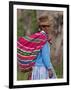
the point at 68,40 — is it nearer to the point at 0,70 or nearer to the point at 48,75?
the point at 48,75

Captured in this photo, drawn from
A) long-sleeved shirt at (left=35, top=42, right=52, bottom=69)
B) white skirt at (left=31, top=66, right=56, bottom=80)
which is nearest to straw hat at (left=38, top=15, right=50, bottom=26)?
long-sleeved shirt at (left=35, top=42, right=52, bottom=69)

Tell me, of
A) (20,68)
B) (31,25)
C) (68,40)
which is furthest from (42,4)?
(20,68)

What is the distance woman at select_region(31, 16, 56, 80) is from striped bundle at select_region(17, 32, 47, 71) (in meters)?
0.03

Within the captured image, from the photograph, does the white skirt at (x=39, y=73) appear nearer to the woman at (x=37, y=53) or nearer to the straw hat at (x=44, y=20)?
the woman at (x=37, y=53)

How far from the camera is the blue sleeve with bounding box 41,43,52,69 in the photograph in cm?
213

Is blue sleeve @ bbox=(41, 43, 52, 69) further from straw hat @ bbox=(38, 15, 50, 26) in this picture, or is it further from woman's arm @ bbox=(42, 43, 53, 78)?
straw hat @ bbox=(38, 15, 50, 26)

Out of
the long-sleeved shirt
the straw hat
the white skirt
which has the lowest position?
the white skirt

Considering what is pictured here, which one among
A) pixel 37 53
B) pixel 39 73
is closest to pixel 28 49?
pixel 37 53

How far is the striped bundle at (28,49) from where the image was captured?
2.06 meters

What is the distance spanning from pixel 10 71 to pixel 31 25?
34 cm

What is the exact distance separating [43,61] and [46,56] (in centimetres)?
4

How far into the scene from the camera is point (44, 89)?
2.07 m

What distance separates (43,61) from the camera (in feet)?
6.98

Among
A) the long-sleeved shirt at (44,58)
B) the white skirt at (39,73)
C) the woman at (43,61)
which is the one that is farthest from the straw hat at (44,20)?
the white skirt at (39,73)
